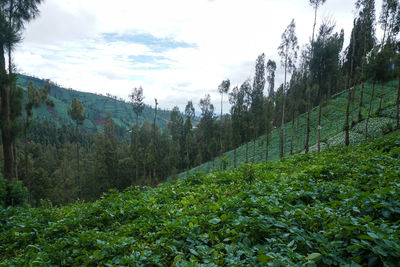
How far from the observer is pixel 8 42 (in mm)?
10008

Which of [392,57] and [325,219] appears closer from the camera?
[325,219]

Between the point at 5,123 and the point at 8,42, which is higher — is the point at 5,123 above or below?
below

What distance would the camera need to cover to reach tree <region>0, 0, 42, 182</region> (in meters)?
9.91

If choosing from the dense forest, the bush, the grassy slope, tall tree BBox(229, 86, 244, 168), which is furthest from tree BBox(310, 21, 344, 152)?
the bush

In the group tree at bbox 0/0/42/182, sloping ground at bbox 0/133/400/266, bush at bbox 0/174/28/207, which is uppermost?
tree at bbox 0/0/42/182

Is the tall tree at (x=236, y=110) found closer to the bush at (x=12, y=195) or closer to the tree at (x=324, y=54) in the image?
the tree at (x=324, y=54)

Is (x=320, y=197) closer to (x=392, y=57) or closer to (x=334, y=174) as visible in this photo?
(x=334, y=174)

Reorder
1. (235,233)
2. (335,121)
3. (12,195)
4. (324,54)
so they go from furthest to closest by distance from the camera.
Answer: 1. (335,121)
2. (324,54)
3. (12,195)
4. (235,233)

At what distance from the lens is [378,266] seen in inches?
81.2

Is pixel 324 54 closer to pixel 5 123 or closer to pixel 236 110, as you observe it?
pixel 236 110

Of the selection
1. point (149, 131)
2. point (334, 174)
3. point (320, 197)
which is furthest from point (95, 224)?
point (149, 131)

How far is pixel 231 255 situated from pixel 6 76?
13589 mm

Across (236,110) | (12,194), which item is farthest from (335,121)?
(12,194)

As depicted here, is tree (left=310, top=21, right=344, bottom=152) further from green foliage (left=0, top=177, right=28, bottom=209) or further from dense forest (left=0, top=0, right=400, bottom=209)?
green foliage (left=0, top=177, right=28, bottom=209)
